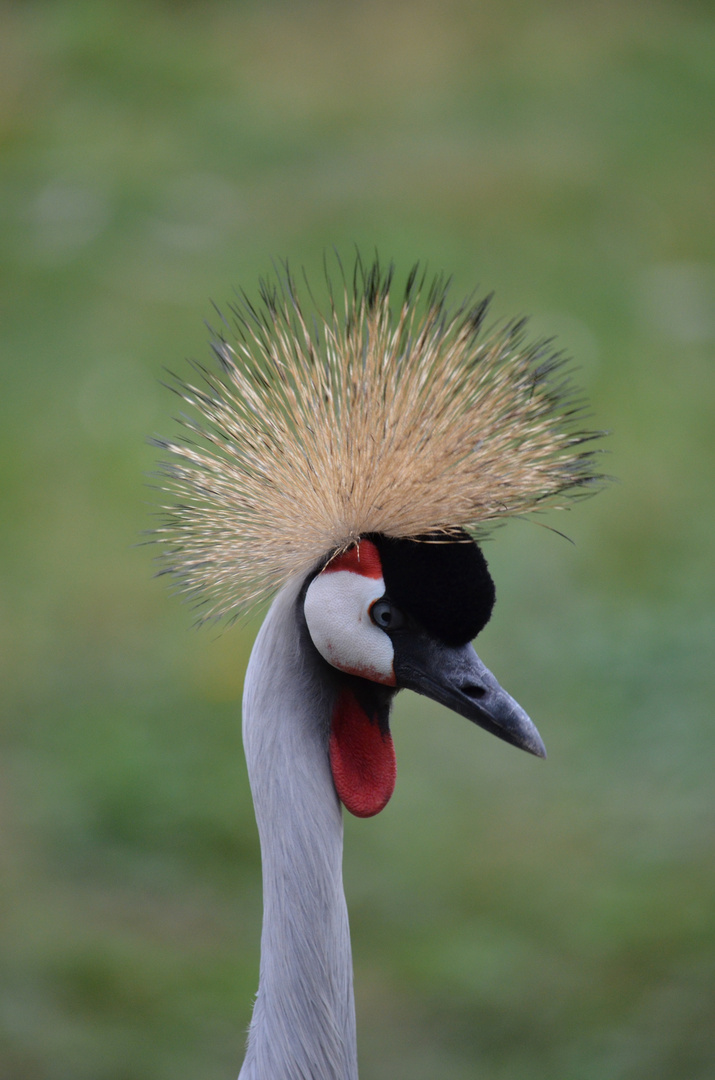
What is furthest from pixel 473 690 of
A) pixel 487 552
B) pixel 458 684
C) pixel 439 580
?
pixel 487 552

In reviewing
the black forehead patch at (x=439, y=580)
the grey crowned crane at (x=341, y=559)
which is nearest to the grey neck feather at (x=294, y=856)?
the grey crowned crane at (x=341, y=559)

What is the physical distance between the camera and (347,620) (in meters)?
1.16

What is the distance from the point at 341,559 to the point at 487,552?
207cm

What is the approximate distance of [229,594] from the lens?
3.99ft

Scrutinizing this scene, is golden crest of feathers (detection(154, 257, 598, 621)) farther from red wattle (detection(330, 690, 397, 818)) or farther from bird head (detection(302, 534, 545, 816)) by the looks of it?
red wattle (detection(330, 690, 397, 818))

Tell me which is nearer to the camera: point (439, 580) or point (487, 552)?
point (439, 580)

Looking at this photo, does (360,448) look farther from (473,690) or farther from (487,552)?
(487,552)

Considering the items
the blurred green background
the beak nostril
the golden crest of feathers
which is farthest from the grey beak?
the blurred green background

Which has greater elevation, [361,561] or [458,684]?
[361,561]

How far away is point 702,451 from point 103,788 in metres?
2.04

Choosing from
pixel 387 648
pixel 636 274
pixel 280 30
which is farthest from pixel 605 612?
pixel 280 30

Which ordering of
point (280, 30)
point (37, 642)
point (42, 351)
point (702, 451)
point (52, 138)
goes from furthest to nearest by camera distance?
1. point (280, 30)
2. point (52, 138)
3. point (42, 351)
4. point (702, 451)
5. point (37, 642)

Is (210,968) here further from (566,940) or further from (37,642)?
(37,642)

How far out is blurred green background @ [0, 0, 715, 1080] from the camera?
2123mm
